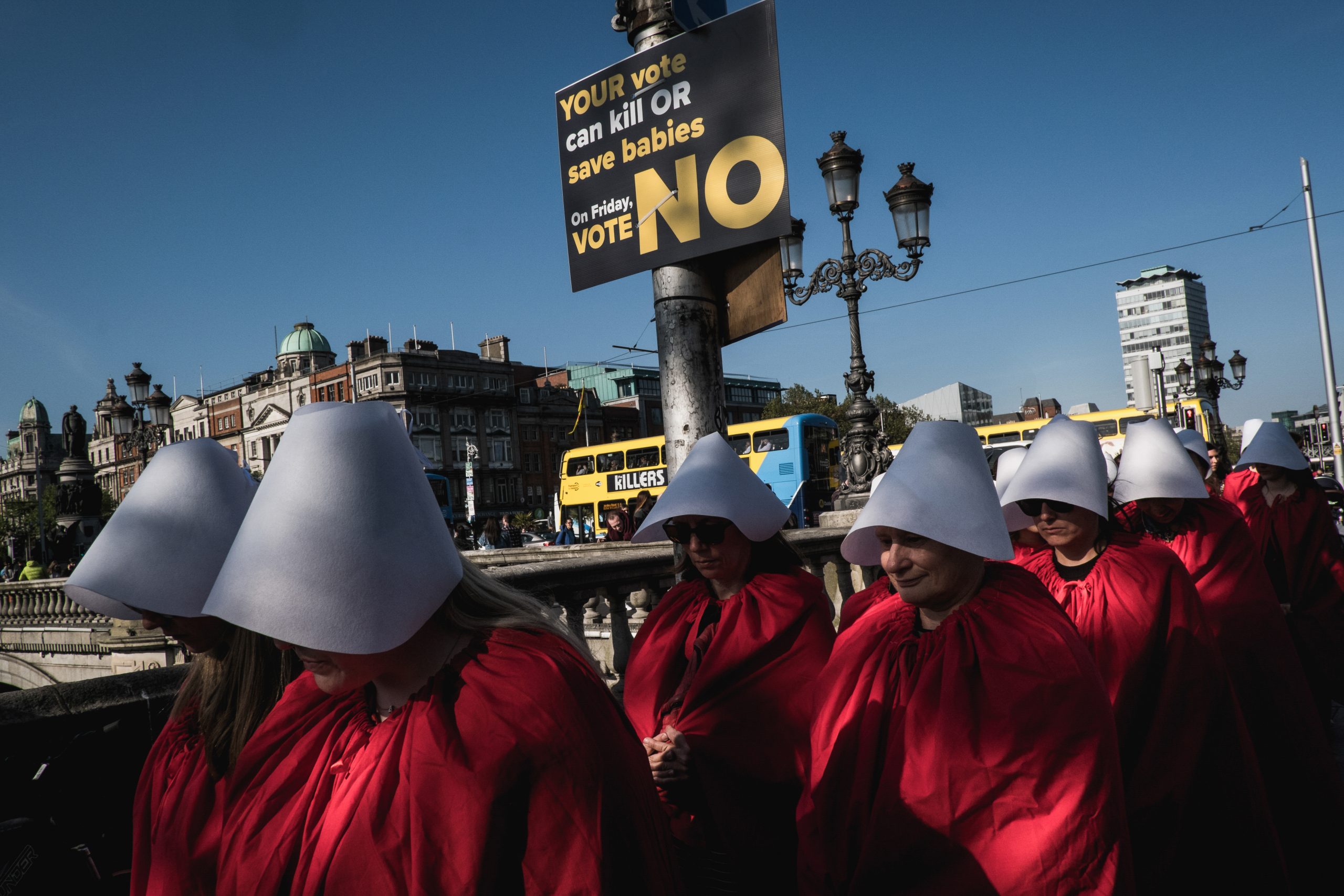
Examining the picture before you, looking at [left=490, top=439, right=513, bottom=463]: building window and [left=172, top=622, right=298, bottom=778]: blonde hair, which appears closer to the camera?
[left=172, top=622, right=298, bottom=778]: blonde hair

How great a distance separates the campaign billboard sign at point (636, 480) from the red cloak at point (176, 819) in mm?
27965

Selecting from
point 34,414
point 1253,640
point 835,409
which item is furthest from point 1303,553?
point 34,414

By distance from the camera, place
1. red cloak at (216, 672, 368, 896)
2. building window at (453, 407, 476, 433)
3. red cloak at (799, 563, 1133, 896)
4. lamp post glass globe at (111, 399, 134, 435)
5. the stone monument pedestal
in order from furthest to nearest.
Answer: building window at (453, 407, 476, 433)
lamp post glass globe at (111, 399, 134, 435)
the stone monument pedestal
red cloak at (799, 563, 1133, 896)
red cloak at (216, 672, 368, 896)

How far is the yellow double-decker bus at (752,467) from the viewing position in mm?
28359

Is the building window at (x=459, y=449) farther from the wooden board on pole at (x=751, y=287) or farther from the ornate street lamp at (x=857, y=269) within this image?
the wooden board on pole at (x=751, y=287)

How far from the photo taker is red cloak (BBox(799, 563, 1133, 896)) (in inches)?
90.8

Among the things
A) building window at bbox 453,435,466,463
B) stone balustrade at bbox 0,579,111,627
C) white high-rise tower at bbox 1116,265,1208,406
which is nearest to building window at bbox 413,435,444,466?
building window at bbox 453,435,466,463

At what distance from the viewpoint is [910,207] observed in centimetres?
1077

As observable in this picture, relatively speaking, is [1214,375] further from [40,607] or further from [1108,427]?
[40,607]

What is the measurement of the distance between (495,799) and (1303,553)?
6.64m

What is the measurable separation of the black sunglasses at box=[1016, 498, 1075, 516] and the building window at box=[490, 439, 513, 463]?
245 ft

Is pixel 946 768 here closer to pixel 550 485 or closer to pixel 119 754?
pixel 119 754

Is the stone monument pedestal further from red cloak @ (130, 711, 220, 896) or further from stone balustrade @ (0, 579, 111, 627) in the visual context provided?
red cloak @ (130, 711, 220, 896)

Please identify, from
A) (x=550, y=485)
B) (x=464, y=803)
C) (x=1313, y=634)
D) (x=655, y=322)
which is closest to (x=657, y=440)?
(x=1313, y=634)
